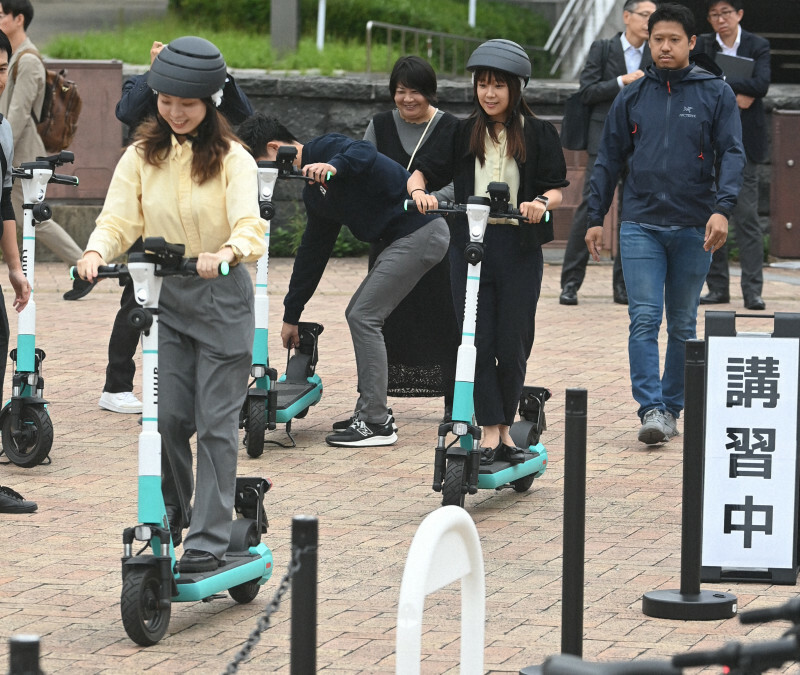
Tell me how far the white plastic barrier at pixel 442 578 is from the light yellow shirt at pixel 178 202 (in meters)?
1.42

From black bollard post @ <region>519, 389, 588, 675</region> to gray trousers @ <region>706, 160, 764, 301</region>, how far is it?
7619 mm

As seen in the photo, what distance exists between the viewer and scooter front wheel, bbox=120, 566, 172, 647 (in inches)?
189

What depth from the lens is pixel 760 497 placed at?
5.60m

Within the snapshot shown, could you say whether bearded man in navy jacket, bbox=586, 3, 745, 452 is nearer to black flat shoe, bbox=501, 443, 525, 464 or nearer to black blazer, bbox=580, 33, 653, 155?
black flat shoe, bbox=501, 443, 525, 464

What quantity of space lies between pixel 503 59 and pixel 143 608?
2870mm

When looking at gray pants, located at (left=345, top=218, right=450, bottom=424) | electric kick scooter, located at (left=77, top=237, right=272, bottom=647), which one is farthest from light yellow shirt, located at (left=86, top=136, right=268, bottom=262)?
gray pants, located at (left=345, top=218, right=450, bottom=424)

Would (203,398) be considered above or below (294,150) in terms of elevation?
below

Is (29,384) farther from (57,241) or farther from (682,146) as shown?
(57,241)

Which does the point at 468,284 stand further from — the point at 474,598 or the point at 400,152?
the point at 474,598

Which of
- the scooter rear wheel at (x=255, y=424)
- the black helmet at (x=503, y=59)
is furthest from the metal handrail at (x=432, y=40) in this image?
the black helmet at (x=503, y=59)

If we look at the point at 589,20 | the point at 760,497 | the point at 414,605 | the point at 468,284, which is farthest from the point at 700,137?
the point at 589,20

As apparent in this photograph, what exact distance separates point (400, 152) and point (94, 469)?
2.20 m

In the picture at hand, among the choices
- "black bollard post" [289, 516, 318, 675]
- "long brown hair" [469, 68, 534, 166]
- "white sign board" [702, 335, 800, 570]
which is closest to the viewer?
"black bollard post" [289, 516, 318, 675]

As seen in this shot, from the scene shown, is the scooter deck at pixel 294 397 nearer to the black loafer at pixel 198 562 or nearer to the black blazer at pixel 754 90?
the black loafer at pixel 198 562
